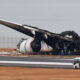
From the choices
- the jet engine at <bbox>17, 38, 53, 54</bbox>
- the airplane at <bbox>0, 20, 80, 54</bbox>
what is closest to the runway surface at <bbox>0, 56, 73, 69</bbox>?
the airplane at <bbox>0, 20, 80, 54</bbox>

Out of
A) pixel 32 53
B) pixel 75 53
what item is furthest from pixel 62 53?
pixel 32 53

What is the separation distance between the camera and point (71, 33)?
81625 mm

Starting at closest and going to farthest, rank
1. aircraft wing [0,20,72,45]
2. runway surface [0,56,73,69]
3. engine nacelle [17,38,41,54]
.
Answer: runway surface [0,56,73,69]
aircraft wing [0,20,72,45]
engine nacelle [17,38,41,54]

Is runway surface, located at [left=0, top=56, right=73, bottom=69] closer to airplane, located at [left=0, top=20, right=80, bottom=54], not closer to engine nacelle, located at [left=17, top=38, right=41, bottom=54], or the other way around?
airplane, located at [left=0, top=20, right=80, bottom=54]

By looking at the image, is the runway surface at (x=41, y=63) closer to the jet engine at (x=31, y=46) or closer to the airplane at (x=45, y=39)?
the airplane at (x=45, y=39)

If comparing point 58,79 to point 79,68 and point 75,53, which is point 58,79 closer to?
point 79,68

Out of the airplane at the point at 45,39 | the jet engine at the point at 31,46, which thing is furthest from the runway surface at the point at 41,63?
the jet engine at the point at 31,46

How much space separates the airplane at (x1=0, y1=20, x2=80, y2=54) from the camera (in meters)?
80.3

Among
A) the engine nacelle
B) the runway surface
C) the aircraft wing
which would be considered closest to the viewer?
the runway surface

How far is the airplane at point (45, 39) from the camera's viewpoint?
8031cm

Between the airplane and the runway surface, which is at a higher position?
the airplane

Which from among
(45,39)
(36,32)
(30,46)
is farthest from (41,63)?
(30,46)

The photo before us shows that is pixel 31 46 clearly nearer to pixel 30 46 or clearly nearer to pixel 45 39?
pixel 30 46

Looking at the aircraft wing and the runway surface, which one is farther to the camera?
the aircraft wing
